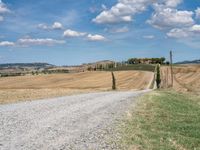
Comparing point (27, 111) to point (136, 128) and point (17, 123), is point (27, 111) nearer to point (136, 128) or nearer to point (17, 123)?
point (17, 123)

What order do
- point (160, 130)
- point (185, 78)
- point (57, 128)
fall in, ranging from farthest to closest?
point (185, 78), point (160, 130), point (57, 128)

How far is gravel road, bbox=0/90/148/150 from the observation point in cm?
1475

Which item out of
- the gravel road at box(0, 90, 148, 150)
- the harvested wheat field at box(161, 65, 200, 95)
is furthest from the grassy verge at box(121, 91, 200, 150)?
the harvested wheat field at box(161, 65, 200, 95)

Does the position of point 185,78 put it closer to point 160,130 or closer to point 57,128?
point 160,130

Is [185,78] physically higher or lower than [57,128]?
lower

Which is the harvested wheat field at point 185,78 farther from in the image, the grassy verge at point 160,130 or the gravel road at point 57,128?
the gravel road at point 57,128

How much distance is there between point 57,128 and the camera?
18.3 metres

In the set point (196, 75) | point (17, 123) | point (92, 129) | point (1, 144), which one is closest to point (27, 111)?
point (17, 123)

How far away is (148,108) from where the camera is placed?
29.4m

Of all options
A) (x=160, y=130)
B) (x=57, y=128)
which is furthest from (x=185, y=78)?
(x=57, y=128)

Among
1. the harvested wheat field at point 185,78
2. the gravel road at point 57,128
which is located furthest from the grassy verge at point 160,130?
the harvested wheat field at point 185,78

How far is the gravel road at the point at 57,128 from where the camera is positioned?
581 inches

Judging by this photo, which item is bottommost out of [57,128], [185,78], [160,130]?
[185,78]

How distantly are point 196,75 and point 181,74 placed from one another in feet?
23.5
